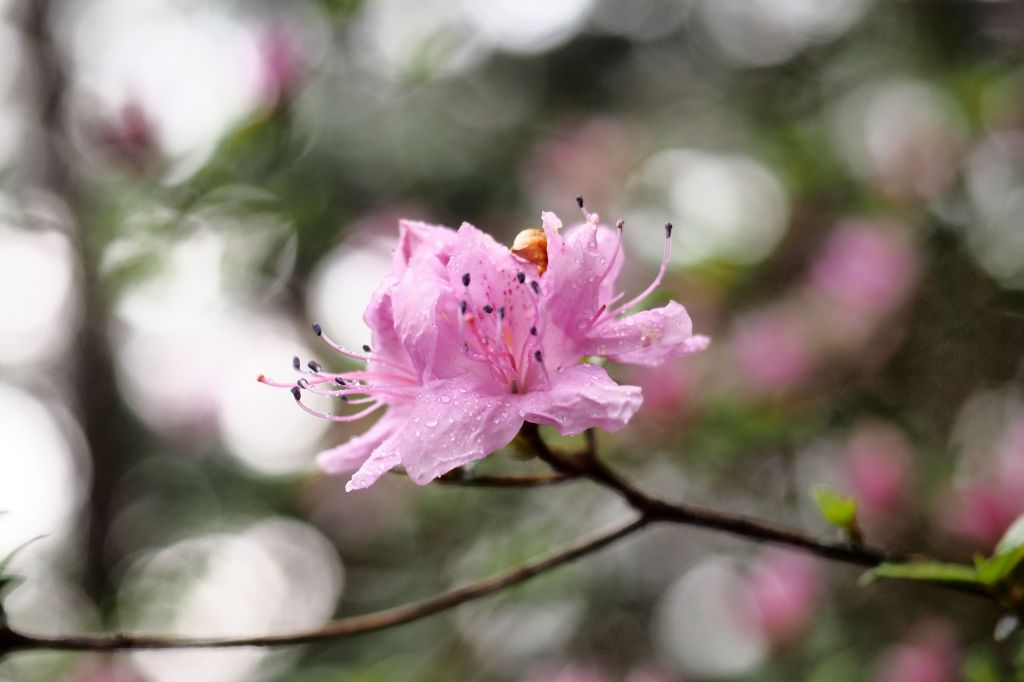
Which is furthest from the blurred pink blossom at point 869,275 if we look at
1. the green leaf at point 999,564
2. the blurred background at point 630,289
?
the green leaf at point 999,564


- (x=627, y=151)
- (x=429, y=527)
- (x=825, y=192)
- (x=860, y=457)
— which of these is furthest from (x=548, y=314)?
(x=627, y=151)

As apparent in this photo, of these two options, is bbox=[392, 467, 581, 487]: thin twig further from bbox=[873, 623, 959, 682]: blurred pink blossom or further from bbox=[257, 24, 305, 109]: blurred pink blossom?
bbox=[257, 24, 305, 109]: blurred pink blossom

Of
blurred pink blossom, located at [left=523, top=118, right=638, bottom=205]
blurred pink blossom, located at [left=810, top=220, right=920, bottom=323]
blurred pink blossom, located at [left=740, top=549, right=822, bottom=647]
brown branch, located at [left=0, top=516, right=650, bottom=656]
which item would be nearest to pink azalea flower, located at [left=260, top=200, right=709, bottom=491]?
brown branch, located at [left=0, top=516, right=650, bottom=656]

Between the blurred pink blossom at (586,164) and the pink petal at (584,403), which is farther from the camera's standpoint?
the blurred pink blossom at (586,164)

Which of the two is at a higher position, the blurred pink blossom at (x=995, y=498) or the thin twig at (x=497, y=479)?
the thin twig at (x=497, y=479)

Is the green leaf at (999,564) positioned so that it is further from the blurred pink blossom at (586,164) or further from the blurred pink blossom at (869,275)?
the blurred pink blossom at (586,164)

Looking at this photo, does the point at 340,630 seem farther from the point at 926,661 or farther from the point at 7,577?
the point at 926,661
